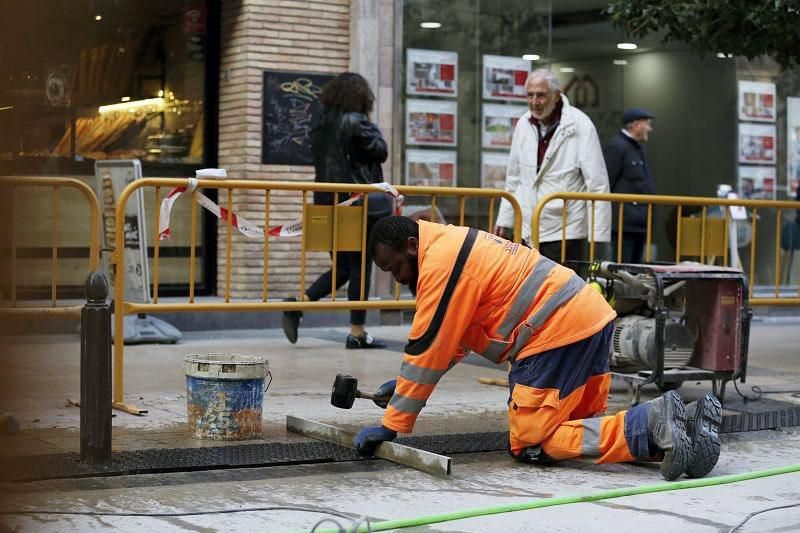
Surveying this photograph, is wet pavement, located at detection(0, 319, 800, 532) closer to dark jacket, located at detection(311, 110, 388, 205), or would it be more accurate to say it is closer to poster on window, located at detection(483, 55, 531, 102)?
dark jacket, located at detection(311, 110, 388, 205)

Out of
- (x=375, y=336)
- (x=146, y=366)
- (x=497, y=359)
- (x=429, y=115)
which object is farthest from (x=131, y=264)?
(x=429, y=115)

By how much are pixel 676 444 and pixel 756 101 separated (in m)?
11.0

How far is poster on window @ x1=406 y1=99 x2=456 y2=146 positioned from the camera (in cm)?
1297

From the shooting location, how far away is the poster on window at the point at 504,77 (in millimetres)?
13500

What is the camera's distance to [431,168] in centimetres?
1317

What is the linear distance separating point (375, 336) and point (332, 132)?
2.20 m

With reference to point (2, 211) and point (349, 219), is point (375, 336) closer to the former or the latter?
point (349, 219)

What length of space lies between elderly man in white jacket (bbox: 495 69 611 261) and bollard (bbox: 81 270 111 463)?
3759mm

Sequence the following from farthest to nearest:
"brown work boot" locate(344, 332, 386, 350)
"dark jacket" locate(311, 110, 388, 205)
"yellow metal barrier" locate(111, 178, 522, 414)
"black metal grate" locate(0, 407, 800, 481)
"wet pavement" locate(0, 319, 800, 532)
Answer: "brown work boot" locate(344, 332, 386, 350), "dark jacket" locate(311, 110, 388, 205), "yellow metal barrier" locate(111, 178, 522, 414), "black metal grate" locate(0, 407, 800, 481), "wet pavement" locate(0, 319, 800, 532)

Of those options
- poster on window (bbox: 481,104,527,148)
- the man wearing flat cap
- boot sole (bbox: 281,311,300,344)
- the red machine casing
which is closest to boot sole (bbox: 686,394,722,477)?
the red machine casing

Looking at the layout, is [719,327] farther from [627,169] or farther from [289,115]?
[289,115]

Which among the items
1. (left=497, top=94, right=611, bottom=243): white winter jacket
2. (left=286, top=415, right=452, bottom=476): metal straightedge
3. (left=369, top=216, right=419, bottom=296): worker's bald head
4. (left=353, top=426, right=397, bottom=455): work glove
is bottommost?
(left=286, top=415, right=452, bottom=476): metal straightedge

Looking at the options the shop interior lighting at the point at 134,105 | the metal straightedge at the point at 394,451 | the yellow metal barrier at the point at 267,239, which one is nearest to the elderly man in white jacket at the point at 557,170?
the yellow metal barrier at the point at 267,239

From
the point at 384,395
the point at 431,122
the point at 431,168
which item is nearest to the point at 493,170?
the point at 431,168
